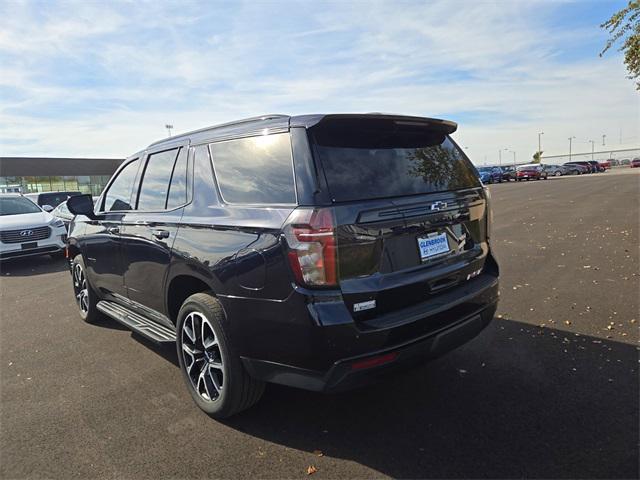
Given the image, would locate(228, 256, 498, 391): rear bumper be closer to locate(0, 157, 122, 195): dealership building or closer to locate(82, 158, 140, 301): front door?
locate(82, 158, 140, 301): front door

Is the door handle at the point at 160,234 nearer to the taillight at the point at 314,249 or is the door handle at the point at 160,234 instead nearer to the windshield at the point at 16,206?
the taillight at the point at 314,249

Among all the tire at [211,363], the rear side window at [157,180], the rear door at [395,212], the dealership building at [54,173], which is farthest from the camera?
the dealership building at [54,173]

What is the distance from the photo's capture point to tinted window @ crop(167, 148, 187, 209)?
11.3ft

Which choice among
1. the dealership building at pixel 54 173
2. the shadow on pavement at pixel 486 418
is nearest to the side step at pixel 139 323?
the shadow on pavement at pixel 486 418

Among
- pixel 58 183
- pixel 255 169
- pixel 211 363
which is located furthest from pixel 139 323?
pixel 58 183

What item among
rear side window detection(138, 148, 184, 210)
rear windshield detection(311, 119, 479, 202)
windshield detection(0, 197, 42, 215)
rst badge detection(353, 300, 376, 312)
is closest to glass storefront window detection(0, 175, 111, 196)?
windshield detection(0, 197, 42, 215)

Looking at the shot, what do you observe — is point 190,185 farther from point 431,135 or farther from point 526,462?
point 526,462

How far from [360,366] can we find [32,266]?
10151 millimetres

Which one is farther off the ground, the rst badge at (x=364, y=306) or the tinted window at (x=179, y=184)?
the tinted window at (x=179, y=184)

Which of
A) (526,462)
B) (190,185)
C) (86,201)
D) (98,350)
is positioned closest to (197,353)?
(190,185)

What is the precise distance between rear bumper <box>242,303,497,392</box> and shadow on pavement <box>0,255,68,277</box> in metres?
8.39

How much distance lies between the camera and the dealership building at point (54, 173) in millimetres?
46656

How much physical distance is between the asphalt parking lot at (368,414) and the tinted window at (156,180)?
4.93 feet

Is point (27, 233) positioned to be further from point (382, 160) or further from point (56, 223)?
point (382, 160)
